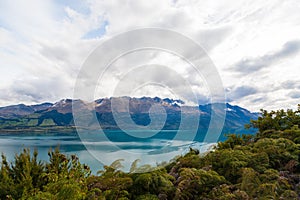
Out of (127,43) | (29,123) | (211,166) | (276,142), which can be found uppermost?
(29,123)

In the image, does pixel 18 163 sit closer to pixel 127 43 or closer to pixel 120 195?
pixel 120 195

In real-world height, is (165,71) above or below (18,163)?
above

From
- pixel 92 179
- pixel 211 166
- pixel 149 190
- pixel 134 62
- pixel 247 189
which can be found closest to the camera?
pixel 247 189

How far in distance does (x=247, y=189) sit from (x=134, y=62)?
472 centimetres

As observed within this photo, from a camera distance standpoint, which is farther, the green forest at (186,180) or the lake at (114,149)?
the lake at (114,149)

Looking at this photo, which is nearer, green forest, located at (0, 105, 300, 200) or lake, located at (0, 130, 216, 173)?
green forest, located at (0, 105, 300, 200)

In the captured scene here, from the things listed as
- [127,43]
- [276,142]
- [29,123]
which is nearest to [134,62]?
[127,43]

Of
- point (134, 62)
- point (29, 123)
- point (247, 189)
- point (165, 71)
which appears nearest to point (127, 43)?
point (134, 62)

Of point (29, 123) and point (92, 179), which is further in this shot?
point (29, 123)

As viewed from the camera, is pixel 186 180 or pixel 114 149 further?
pixel 114 149

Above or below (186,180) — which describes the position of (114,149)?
below

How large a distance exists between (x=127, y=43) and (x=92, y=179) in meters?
3.84

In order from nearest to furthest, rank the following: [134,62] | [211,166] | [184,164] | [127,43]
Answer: [211,166]
[184,164]
[127,43]
[134,62]

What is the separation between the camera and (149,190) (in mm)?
4164
